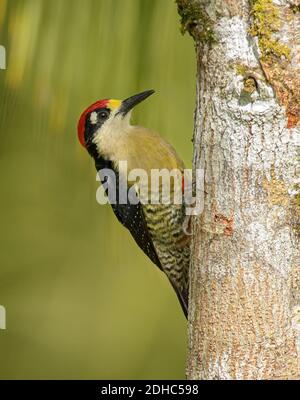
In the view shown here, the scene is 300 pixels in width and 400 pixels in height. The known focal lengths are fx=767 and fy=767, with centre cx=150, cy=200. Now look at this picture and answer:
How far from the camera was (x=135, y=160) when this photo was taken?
176 inches

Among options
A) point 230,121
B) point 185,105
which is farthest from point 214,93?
point 185,105

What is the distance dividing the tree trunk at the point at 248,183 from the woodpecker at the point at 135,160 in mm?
1453

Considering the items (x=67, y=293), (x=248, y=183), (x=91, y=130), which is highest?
(x=91, y=130)

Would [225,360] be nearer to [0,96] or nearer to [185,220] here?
[0,96]

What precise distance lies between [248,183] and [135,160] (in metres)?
1.73

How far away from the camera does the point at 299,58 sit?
9.05 feet

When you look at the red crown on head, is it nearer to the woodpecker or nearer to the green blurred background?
the woodpecker

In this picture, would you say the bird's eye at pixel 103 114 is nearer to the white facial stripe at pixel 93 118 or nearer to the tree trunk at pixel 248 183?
the white facial stripe at pixel 93 118

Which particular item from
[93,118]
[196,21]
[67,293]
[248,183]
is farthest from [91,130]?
[67,293]

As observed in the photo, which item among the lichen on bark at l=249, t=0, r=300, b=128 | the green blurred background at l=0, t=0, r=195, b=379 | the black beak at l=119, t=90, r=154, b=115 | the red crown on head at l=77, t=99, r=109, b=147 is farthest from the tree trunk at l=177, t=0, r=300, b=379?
the green blurred background at l=0, t=0, r=195, b=379

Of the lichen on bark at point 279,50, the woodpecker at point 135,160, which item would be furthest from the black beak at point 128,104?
the lichen on bark at point 279,50

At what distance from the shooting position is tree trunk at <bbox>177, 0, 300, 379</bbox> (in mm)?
2754

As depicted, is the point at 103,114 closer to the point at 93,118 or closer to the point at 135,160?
the point at 93,118

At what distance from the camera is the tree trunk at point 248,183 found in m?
2.75
